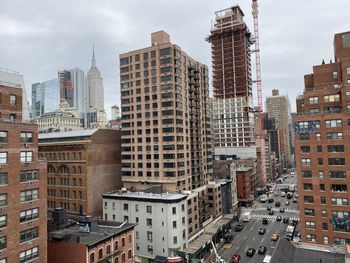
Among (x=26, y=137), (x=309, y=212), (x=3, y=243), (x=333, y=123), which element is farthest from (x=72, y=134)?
(x=333, y=123)

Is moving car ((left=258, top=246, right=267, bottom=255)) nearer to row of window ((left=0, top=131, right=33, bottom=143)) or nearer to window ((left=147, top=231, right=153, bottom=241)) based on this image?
window ((left=147, top=231, right=153, bottom=241))

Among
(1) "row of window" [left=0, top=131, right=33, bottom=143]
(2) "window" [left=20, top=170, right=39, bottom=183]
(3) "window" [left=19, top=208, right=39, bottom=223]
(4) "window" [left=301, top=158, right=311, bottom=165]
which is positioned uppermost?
(1) "row of window" [left=0, top=131, right=33, bottom=143]

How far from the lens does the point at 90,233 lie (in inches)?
2121

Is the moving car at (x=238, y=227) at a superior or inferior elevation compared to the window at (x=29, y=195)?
inferior

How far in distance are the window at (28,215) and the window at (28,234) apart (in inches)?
63.9

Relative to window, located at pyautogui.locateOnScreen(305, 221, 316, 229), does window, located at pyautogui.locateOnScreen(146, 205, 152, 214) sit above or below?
above

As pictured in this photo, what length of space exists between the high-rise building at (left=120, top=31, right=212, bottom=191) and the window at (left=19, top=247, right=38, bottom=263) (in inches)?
1795

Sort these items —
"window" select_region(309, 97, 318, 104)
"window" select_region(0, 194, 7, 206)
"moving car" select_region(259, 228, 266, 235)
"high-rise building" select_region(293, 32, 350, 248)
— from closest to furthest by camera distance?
"window" select_region(0, 194, 7, 206), "high-rise building" select_region(293, 32, 350, 248), "window" select_region(309, 97, 318, 104), "moving car" select_region(259, 228, 266, 235)

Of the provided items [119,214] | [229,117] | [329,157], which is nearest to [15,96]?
[119,214]

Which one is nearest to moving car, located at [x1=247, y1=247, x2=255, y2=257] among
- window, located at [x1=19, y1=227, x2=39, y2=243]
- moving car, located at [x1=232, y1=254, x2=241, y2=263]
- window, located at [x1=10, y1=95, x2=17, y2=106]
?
moving car, located at [x1=232, y1=254, x2=241, y2=263]

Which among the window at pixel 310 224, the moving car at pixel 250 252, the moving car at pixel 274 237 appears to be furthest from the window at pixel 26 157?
the moving car at pixel 274 237

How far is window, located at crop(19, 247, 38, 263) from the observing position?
41750 mm

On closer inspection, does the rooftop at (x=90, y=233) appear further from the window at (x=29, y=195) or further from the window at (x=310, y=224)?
the window at (x=310, y=224)

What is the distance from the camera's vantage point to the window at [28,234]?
42.0 meters
